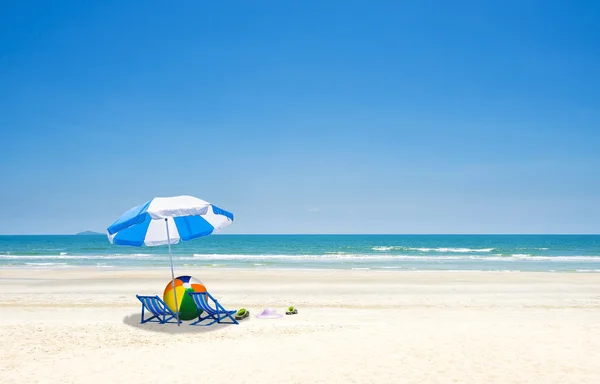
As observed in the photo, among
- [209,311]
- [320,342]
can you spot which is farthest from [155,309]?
[320,342]

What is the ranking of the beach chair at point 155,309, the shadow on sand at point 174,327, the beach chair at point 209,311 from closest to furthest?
the shadow on sand at point 174,327 → the beach chair at point 209,311 → the beach chair at point 155,309

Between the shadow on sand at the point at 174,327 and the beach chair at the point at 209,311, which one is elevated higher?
the beach chair at the point at 209,311

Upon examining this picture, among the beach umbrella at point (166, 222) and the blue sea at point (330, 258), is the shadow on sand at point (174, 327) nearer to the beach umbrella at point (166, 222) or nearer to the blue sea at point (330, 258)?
the beach umbrella at point (166, 222)

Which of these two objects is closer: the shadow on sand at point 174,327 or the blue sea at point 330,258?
the shadow on sand at point 174,327

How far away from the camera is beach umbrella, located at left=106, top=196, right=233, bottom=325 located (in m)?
9.23

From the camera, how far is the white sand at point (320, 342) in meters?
6.43

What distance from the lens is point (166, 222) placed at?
1012cm

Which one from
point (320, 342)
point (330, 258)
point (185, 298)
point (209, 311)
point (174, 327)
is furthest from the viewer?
point (330, 258)

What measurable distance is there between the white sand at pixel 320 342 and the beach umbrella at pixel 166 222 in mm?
1864

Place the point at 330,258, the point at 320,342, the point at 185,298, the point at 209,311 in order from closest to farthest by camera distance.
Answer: the point at 320,342 < the point at 209,311 < the point at 185,298 < the point at 330,258

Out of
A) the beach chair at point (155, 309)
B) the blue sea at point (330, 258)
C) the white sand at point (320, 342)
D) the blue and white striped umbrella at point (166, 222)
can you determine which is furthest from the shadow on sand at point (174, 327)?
the blue sea at point (330, 258)

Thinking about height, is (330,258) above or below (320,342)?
below

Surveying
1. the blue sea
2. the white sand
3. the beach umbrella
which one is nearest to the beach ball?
the beach umbrella

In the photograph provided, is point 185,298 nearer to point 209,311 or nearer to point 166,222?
point 209,311
